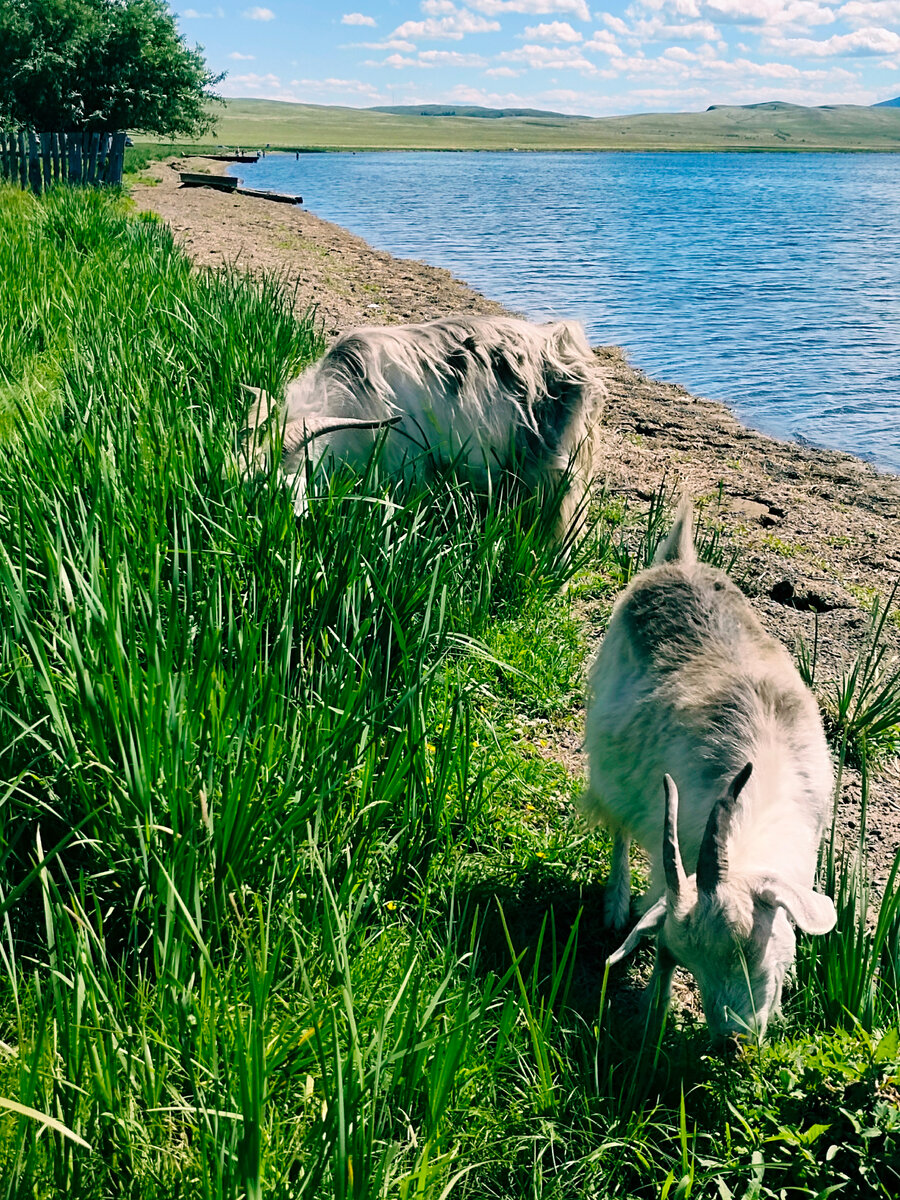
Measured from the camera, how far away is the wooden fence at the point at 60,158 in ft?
58.2

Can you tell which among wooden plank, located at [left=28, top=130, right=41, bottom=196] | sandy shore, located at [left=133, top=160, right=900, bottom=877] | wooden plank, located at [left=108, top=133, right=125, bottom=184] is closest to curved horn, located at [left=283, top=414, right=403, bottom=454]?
sandy shore, located at [left=133, top=160, right=900, bottom=877]

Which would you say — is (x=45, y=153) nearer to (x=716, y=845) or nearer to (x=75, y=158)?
(x=75, y=158)

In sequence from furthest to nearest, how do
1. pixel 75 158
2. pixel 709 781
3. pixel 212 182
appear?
pixel 212 182
pixel 75 158
pixel 709 781

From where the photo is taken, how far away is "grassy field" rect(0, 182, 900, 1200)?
1.60 meters

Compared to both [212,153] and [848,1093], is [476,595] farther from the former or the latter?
[212,153]

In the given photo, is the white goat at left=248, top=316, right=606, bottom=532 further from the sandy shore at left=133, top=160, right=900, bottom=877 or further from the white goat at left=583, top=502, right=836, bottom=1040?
the white goat at left=583, top=502, right=836, bottom=1040

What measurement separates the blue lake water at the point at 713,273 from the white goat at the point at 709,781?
6.07 meters

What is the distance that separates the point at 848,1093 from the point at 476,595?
2307 millimetres

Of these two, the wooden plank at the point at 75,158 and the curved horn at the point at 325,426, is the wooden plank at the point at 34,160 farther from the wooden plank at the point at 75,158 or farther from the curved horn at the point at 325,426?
the curved horn at the point at 325,426

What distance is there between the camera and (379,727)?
8.38ft

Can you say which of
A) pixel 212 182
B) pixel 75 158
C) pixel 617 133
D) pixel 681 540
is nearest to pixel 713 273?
pixel 75 158

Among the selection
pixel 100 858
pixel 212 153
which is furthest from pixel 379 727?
pixel 212 153

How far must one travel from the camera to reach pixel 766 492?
22.6 ft

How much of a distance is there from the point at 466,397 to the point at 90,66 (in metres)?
22.4
